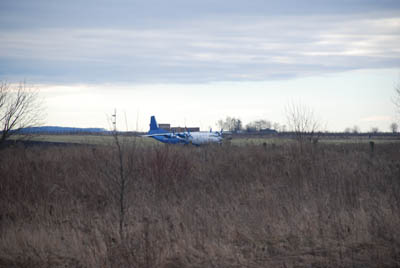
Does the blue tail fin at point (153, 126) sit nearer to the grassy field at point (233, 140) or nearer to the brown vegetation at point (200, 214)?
the grassy field at point (233, 140)

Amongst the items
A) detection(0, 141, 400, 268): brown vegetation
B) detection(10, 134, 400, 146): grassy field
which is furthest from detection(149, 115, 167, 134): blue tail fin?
detection(0, 141, 400, 268): brown vegetation

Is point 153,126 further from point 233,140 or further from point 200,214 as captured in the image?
point 200,214

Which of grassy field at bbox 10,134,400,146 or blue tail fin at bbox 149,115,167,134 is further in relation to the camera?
blue tail fin at bbox 149,115,167,134

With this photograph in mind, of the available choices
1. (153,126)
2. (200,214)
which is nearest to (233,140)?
(153,126)

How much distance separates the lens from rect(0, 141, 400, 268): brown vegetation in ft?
22.9

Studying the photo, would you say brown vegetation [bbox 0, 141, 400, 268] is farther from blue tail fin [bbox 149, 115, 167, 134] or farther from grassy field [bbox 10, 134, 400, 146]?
blue tail fin [bbox 149, 115, 167, 134]

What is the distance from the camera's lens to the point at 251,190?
1285 centimetres

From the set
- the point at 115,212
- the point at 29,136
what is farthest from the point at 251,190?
the point at 29,136

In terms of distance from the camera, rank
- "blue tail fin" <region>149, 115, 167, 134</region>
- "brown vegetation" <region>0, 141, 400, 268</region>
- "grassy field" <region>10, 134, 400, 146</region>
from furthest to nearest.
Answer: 1. "blue tail fin" <region>149, 115, 167, 134</region>
2. "grassy field" <region>10, 134, 400, 146</region>
3. "brown vegetation" <region>0, 141, 400, 268</region>

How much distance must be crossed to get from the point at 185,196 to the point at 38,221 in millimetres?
4132

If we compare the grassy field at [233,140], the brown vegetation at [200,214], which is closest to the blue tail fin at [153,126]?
the grassy field at [233,140]

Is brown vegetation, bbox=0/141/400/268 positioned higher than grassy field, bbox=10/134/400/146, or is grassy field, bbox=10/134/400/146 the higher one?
grassy field, bbox=10/134/400/146

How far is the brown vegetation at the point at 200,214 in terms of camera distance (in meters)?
6.97

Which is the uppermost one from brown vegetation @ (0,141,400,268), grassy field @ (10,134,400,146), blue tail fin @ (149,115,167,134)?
blue tail fin @ (149,115,167,134)
